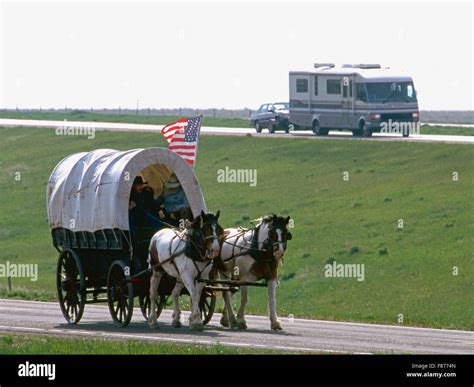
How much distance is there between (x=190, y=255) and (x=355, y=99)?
44.6m

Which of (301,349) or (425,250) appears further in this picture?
(425,250)

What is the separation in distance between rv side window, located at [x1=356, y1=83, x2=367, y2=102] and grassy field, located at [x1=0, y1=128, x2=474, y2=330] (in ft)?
6.81

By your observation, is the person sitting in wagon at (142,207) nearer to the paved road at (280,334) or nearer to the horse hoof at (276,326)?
the paved road at (280,334)

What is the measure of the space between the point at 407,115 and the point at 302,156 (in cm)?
635

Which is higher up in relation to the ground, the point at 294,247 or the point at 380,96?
the point at 380,96

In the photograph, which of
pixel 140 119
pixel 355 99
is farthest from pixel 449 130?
pixel 140 119

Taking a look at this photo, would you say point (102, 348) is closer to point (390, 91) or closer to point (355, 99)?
point (355, 99)

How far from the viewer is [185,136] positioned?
31375 millimetres

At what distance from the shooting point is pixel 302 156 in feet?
224

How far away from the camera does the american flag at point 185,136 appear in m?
31.3
